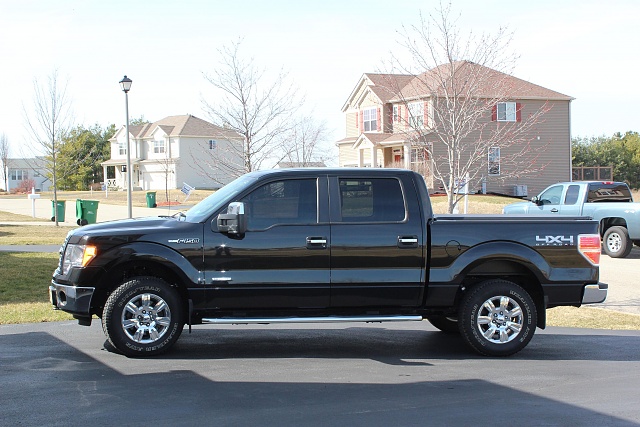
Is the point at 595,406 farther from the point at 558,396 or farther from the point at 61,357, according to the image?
the point at 61,357

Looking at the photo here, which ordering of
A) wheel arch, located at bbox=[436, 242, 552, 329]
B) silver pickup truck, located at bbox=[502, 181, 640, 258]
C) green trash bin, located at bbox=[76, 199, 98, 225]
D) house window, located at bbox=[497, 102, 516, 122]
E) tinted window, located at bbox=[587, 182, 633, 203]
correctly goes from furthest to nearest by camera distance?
house window, located at bbox=[497, 102, 516, 122] < green trash bin, located at bbox=[76, 199, 98, 225] < tinted window, located at bbox=[587, 182, 633, 203] < silver pickup truck, located at bbox=[502, 181, 640, 258] < wheel arch, located at bbox=[436, 242, 552, 329]

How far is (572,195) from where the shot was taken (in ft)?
68.3

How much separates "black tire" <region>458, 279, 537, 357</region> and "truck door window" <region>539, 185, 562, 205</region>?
12.9m

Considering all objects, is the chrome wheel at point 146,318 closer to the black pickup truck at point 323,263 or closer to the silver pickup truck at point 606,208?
the black pickup truck at point 323,263

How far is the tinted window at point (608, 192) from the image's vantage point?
2066 centimetres

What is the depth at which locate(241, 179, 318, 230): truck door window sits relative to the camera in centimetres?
831

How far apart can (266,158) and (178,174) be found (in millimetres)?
54043

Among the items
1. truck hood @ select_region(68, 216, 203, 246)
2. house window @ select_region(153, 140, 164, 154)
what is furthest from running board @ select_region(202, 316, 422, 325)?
house window @ select_region(153, 140, 164, 154)

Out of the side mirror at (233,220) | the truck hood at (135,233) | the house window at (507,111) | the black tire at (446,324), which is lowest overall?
the black tire at (446,324)

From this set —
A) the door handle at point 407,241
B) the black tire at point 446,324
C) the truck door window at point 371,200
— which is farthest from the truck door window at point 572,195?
the door handle at point 407,241

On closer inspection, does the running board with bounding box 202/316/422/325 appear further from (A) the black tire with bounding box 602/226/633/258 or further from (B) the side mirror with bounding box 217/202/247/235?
(A) the black tire with bounding box 602/226/633/258

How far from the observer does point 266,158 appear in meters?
20.4

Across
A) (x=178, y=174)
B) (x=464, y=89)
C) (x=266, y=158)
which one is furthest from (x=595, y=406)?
(x=178, y=174)

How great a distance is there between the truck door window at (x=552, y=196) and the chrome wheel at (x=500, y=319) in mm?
12933
